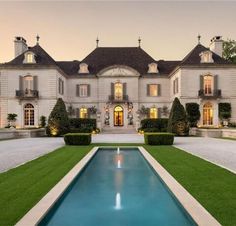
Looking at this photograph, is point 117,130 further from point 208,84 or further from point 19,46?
point 19,46

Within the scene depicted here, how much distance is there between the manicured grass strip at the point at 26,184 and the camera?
490 centimetres

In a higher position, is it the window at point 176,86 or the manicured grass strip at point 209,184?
the window at point 176,86

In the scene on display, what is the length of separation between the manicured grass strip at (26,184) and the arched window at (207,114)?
2427 centimetres

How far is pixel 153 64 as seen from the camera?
35938 mm

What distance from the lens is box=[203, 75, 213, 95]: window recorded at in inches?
1265

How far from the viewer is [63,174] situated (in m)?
8.20

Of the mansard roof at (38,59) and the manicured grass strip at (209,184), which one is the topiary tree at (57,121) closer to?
the mansard roof at (38,59)

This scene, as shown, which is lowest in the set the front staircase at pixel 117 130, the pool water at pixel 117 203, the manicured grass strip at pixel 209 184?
the pool water at pixel 117 203

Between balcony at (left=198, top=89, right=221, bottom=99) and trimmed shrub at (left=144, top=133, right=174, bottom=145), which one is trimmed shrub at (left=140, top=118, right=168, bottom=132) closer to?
balcony at (left=198, top=89, right=221, bottom=99)

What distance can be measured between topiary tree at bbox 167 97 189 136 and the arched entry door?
1096cm

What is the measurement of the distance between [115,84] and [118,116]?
3.96 metres

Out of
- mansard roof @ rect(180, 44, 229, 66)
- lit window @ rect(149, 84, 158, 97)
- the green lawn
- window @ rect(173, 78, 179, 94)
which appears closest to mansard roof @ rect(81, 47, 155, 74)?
lit window @ rect(149, 84, 158, 97)

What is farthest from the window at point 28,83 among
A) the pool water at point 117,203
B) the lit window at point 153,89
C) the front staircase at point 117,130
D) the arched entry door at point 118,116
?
the pool water at point 117,203

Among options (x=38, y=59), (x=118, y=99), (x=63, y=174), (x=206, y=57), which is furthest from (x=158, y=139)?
(x=38, y=59)
